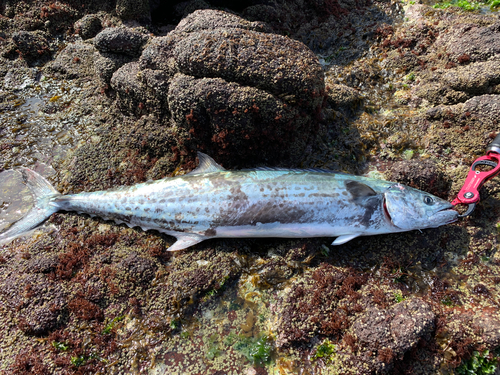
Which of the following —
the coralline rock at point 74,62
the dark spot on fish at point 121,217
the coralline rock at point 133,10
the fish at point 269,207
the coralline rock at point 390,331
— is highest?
the coralline rock at point 133,10

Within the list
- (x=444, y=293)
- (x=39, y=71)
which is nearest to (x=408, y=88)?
(x=444, y=293)

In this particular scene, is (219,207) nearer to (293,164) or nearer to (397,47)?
(293,164)

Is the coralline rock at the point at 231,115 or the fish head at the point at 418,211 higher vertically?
the coralline rock at the point at 231,115

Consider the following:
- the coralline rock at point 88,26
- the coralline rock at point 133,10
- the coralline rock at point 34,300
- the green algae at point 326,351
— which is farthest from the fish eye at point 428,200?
the coralline rock at point 88,26

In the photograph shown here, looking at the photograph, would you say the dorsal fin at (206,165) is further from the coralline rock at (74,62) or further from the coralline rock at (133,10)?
the coralline rock at (133,10)

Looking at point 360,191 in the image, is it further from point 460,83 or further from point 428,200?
point 460,83

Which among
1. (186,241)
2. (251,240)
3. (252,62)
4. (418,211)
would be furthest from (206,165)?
(418,211)
